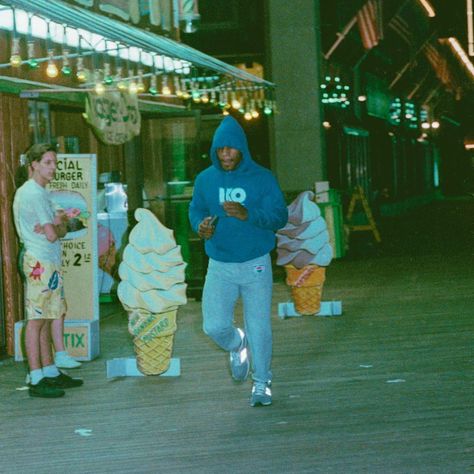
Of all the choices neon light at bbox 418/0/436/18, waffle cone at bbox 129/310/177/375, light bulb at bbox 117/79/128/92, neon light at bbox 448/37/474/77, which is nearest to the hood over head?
waffle cone at bbox 129/310/177/375

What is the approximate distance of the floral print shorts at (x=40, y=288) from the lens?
998 centimetres

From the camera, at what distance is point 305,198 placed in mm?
14352

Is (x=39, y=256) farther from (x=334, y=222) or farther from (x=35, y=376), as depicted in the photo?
(x=334, y=222)

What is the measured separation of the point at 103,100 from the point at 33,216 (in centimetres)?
469

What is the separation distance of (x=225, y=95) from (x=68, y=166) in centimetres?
682

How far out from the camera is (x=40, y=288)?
32.8ft

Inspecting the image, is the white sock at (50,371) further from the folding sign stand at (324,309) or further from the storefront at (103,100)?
the folding sign stand at (324,309)

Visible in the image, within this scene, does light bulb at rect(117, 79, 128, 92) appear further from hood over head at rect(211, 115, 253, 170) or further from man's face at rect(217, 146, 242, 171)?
man's face at rect(217, 146, 242, 171)

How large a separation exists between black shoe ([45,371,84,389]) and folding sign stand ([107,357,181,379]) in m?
0.32

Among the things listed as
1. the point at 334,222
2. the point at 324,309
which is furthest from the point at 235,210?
the point at 334,222

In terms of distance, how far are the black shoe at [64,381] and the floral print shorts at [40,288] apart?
506 millimetres

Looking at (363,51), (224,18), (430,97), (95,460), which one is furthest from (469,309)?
(430,97)

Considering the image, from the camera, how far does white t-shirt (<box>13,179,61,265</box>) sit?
987 centimetres

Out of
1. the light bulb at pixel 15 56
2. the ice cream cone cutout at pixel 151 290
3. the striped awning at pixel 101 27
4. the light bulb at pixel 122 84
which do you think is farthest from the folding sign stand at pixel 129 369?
the light bulb at pixel 122 84
